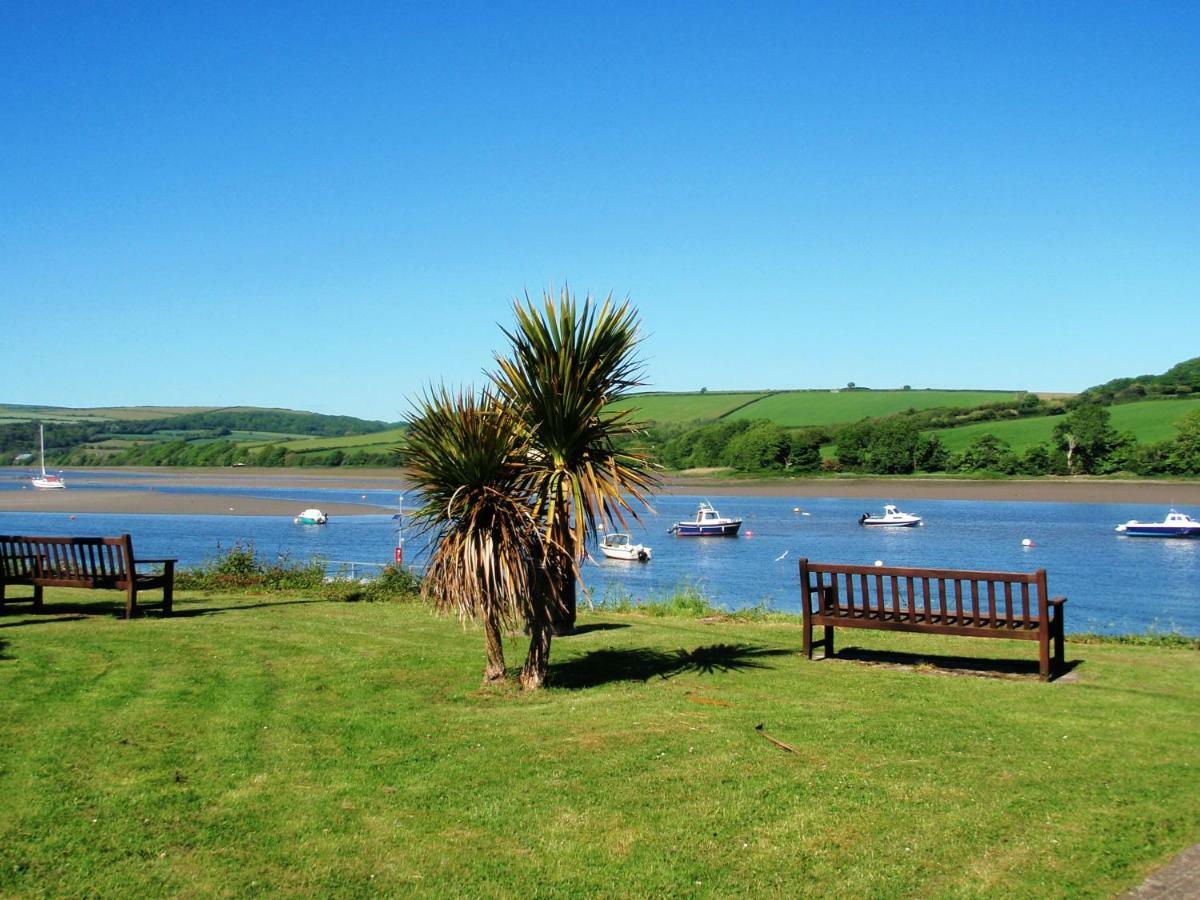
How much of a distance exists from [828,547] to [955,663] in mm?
50610

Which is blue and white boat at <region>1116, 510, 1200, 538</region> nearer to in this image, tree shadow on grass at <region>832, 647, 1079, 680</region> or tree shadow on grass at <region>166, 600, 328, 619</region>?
tree shadow on grass at <region>832, 647, 1079, 680</region>

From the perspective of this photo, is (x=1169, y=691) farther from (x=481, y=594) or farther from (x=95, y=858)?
(x=95, y=858)

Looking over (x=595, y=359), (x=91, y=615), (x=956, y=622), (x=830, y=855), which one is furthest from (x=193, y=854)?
(x=91, y=615)

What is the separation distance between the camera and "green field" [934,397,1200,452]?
97012 mm

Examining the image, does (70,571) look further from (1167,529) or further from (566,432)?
(1167,529)

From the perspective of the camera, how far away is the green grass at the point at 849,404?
128 meters

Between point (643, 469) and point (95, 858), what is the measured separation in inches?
241

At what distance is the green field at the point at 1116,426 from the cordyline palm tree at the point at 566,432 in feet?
315

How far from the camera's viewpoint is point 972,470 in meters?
102

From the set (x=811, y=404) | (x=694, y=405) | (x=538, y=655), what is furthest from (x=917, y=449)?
(x=538, y=655)

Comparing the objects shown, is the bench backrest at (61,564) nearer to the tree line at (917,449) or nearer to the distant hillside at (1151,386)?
the tree line at (917,449)

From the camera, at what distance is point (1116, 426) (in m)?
99.8

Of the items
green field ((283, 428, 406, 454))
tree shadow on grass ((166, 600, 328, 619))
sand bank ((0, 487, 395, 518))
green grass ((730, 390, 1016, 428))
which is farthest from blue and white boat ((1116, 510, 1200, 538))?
green field ((283, 428, 406, 454))

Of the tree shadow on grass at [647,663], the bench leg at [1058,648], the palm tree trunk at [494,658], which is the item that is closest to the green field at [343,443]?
the tree shadow on grass at [647,663]
